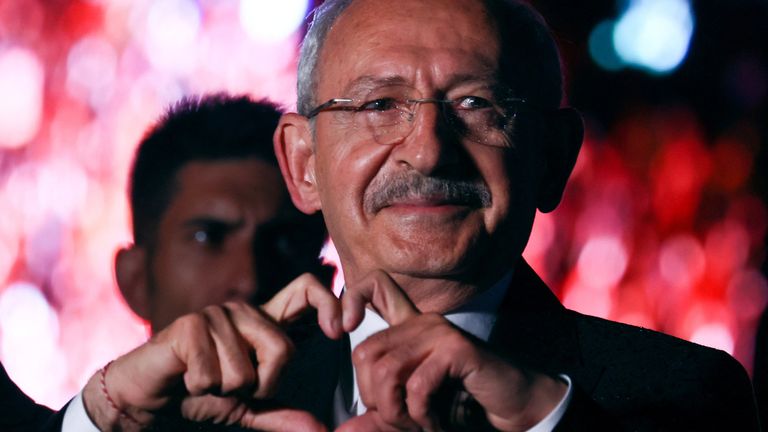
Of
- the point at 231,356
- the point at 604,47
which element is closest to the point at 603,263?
the point at 604,47

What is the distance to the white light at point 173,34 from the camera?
1.96 metres

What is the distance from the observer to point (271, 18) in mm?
1962

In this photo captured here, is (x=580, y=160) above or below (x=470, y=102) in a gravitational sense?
below

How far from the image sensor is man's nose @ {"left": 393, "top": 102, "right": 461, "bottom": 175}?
1290mm

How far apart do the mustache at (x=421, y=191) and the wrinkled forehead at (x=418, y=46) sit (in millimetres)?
157

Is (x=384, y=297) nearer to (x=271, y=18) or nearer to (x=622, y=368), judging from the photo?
(x=622, y=368)

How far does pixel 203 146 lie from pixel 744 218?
1392 millimetres

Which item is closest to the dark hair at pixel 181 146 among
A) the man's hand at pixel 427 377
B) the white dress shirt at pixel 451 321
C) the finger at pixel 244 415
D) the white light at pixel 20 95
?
the white light at pixel 20 95

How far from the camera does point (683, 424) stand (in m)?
1.35

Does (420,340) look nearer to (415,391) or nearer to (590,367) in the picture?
(415,391)

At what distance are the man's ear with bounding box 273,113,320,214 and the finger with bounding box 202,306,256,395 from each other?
0.48m

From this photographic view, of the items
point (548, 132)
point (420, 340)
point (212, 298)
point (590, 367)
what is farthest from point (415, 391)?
point (212, 298)

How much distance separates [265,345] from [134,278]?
101 centimetres

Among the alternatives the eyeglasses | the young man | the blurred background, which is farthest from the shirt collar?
the blurred background
